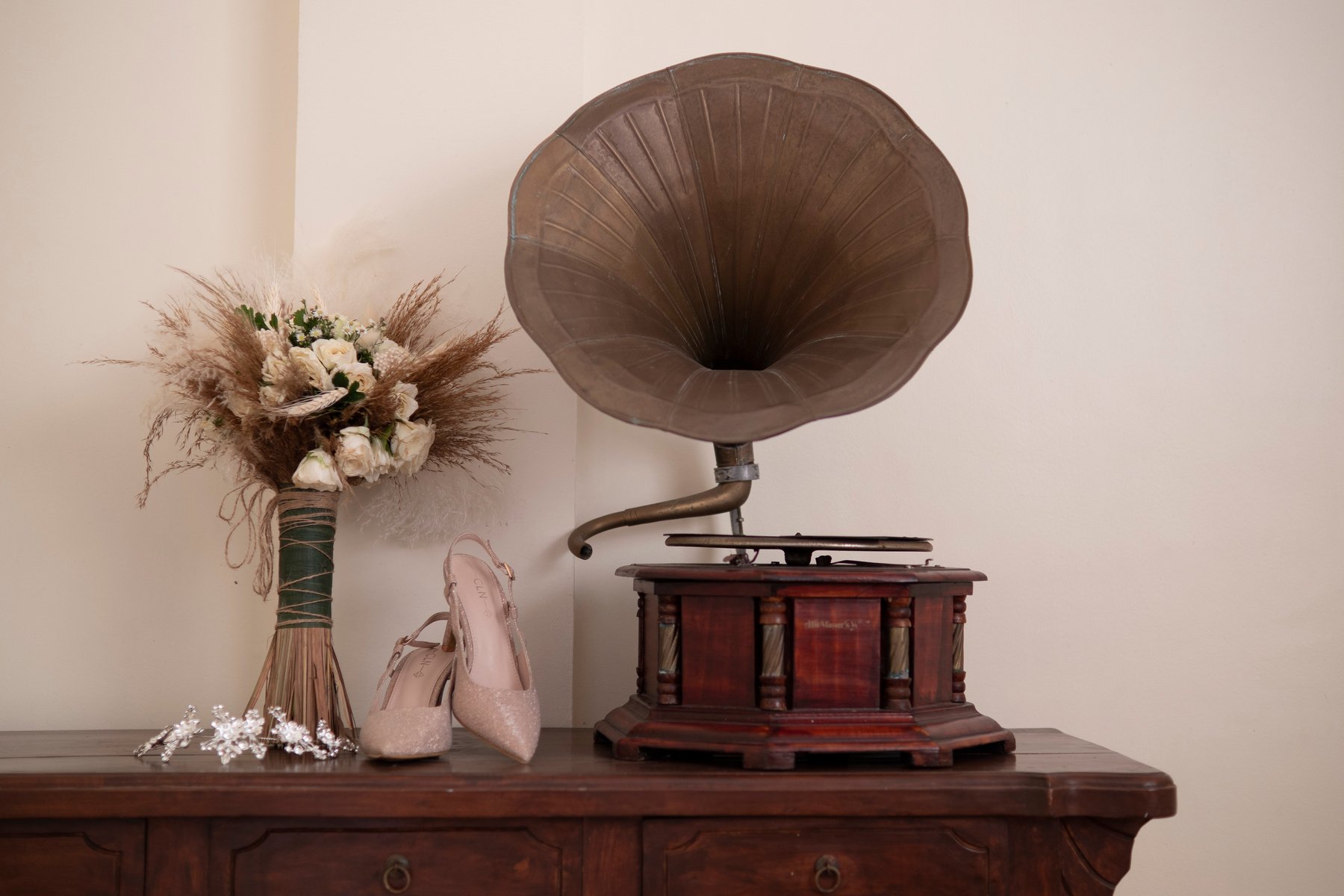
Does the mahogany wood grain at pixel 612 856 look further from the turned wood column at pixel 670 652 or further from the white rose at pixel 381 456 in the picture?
the white rose at pixel 381 456

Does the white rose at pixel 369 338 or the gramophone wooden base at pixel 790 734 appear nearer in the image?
the gramophone wooden base at pixel 790 734

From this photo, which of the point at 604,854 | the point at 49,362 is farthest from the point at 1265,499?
the point at 49,362

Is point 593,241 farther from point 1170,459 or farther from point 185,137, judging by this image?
point 1170,459

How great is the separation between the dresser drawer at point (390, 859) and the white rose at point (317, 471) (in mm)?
458

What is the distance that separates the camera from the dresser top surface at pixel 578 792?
3.75 feet

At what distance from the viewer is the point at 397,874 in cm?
116

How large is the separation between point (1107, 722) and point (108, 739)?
170 cm

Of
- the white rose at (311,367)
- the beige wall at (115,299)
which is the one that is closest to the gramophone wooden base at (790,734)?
the white rose at (311,367)

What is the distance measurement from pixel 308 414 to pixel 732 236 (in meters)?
0.69

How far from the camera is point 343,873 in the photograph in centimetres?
117

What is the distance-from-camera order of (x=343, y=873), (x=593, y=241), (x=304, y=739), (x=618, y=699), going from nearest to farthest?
(x=343, y=873)
(x=304, y=739)
(x=593, y=241)
(x=618, y=699)

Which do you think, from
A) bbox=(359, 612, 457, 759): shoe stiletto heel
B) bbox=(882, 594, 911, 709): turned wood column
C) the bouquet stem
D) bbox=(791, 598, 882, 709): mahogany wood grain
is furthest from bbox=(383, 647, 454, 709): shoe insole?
bbox=(882, 594, 911, 709): turned wood column

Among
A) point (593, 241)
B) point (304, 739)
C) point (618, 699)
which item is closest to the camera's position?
point (304, 739)

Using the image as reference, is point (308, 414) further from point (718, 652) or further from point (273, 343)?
point (718, 652)
